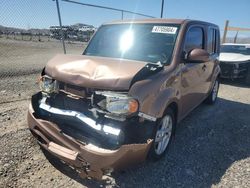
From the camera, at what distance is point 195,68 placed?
4.09 m

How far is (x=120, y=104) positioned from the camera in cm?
248

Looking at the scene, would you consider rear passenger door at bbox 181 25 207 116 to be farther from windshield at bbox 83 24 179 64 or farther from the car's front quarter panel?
the car's front quarter panel

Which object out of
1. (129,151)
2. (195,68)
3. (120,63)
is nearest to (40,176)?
(129,151)

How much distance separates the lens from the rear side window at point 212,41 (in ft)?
15.9

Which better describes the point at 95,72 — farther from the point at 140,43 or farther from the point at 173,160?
the point at 173,160

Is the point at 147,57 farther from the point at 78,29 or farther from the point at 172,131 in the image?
the point at 78,29

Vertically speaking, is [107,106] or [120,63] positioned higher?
[120,63]

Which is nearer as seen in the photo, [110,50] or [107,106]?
[107,106]

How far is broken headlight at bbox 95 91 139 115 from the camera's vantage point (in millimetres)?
2465

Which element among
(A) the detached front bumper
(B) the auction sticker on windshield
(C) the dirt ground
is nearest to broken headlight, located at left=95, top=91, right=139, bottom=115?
(A) the detached front bumper

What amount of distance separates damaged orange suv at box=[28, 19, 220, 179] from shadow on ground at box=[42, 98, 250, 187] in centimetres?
25

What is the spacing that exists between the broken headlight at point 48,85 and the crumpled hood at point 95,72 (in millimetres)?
72

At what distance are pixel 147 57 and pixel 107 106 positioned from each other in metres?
1.20

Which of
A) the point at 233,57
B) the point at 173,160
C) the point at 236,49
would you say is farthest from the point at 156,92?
the point at 236,49
